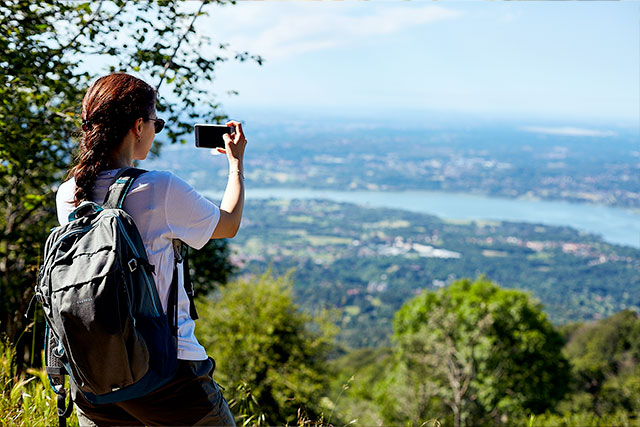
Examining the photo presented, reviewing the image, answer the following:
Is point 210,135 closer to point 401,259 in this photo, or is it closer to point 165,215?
point 165,215

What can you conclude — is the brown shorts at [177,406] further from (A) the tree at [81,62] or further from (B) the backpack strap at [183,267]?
(A) the tree at [81,62]

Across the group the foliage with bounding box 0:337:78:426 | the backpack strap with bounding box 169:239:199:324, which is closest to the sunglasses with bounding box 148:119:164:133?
the backpack strap with bounding box 169:239:199:324

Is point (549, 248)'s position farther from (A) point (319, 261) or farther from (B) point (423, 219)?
(A) point (319, 261)

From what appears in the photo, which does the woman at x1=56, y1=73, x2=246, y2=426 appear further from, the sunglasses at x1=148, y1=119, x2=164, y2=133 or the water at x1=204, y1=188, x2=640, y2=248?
the water at x1=204, y1=188, x2=640, y2=248

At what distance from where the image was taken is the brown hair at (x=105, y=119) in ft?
4.63

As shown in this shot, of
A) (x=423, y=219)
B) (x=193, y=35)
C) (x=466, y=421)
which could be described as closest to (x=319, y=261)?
(x=423, y=219)

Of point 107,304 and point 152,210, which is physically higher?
point 152,210

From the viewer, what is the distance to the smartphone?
1.76m

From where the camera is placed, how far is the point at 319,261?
279 ft

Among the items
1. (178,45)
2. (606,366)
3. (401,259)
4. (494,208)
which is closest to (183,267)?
(178,45)

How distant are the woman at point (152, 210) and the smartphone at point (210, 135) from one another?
0.73ft

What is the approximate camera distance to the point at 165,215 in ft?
4.54

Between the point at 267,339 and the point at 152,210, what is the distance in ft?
37.1

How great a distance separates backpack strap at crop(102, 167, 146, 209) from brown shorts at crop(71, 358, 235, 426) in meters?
0.50
